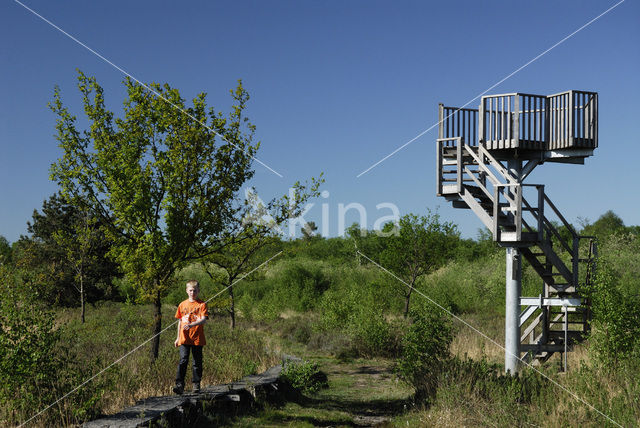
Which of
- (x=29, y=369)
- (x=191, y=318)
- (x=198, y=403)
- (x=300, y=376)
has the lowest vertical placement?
(x=300, y=376)

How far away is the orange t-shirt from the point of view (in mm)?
9070

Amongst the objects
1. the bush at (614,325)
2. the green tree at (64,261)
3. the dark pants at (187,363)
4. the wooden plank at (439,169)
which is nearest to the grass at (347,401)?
the dark pants at (187,363)

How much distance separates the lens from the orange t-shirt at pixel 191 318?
9070mm

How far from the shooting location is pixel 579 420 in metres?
8.16

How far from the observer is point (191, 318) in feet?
29.8

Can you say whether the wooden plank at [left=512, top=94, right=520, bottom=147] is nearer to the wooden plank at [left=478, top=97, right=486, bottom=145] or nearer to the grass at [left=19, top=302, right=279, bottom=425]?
the wooden plank at [left=478, top=97, right=486, bottom=145]

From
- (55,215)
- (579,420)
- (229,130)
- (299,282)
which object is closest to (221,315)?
(299,282)

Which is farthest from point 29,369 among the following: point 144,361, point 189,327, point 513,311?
point 513,311

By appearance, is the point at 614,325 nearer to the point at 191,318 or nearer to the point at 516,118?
the point at 516,118

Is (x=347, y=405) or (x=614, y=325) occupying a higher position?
(x=614, y=325)

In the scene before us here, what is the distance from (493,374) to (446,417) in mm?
2184

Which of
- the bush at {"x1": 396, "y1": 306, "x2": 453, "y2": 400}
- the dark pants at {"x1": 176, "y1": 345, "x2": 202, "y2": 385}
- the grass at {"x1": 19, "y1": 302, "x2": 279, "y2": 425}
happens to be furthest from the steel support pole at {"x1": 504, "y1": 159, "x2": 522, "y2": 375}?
the dark pants at {"x1": 176, "y1": 345, "x2": 202, "y2": 385}

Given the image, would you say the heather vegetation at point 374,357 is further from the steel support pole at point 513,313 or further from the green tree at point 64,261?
the green tree at point 64,261

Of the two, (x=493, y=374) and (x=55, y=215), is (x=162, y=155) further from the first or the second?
(x=55, y=215)
